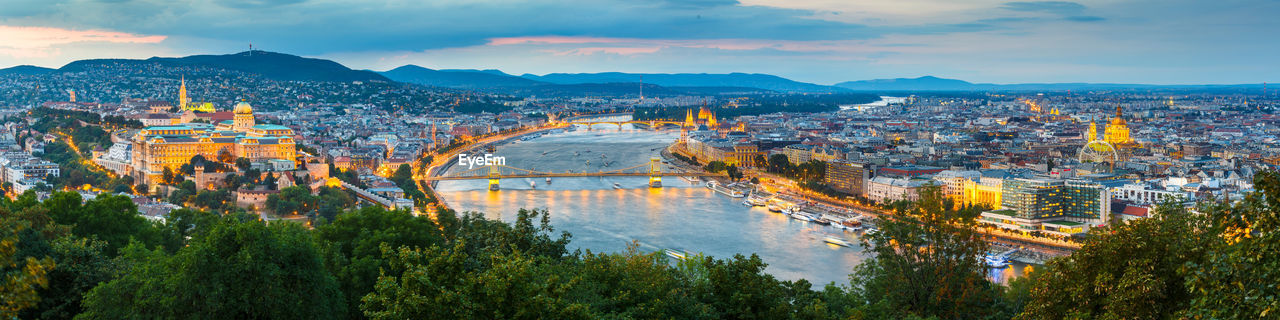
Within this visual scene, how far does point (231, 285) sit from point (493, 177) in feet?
67.5

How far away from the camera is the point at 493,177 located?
1007 inches

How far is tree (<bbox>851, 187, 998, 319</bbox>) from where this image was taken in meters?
5.61

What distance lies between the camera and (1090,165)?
2411 cm

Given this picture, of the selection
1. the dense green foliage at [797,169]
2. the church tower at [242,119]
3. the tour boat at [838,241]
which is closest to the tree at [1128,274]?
the tour boat at [838,241]

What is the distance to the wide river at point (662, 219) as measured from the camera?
14.6m

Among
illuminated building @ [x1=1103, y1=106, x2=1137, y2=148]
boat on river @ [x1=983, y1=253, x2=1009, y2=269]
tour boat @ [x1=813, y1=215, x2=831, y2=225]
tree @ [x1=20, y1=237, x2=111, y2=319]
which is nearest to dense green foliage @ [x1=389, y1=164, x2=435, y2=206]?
tour boat @ [x1=813, y1=215, x2=831, y2=225]

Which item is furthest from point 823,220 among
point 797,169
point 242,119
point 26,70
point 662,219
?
point 26,70

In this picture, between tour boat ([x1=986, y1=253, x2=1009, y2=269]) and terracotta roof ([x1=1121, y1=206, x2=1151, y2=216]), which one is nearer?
tour boat ([x1=986, y1=253, x2=1009, y2=269])

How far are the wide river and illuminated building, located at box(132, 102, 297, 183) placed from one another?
3707 millimetres

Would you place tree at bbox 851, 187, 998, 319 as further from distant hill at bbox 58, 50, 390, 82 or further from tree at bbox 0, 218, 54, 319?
distant hill at bbox 58, 50, 390, 82

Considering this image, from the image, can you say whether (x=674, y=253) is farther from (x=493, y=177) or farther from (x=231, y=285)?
(x=493, y=177)

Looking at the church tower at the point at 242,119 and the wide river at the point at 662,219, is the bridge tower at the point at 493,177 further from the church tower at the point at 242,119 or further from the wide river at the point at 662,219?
the church tower at the point at 242,119

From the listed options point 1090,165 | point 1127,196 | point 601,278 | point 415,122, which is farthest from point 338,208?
point 415,122

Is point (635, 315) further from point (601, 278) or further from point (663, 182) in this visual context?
point (663, 182)
